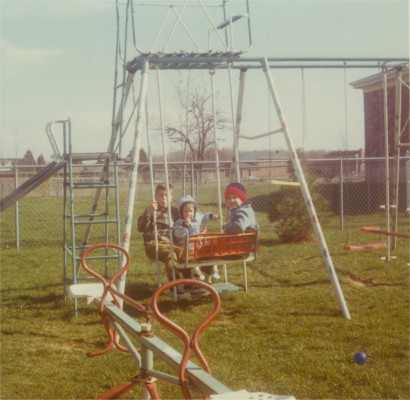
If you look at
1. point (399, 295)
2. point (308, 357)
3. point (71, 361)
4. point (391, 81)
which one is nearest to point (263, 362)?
point (308, 357)

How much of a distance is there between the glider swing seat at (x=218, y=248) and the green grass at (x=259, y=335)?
62 cm

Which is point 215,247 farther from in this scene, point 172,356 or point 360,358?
point 172,356

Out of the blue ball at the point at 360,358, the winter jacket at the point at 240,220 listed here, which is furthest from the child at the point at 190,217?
the blue ball at the point at 360,358

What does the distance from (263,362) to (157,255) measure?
2307mm

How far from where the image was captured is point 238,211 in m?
7.57

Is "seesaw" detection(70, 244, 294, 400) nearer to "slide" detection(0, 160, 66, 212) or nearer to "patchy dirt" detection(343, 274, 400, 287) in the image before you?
"slide" detection(0, 160, 66, 212)

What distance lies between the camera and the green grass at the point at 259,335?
4.87 metres

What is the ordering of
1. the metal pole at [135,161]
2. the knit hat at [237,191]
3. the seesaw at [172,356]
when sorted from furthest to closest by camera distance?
the knit hat at [237,191]
the metal pole at [135,161]
the seesaw at [172,356]

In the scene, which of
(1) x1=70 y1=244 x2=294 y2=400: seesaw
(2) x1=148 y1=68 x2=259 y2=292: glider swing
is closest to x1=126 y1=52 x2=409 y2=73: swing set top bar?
(2) x1=148 y1=68 x2=259 y2=292: glider swing

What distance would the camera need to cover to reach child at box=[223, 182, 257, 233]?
747 cm

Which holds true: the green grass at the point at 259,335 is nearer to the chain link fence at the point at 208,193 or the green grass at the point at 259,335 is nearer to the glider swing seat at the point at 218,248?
the glider swing seat at the point at 218,248

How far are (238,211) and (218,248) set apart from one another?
71 centimetres

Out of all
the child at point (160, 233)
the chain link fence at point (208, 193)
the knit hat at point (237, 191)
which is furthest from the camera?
the chain link fence at point (208, 193)

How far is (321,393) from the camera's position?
462cm
